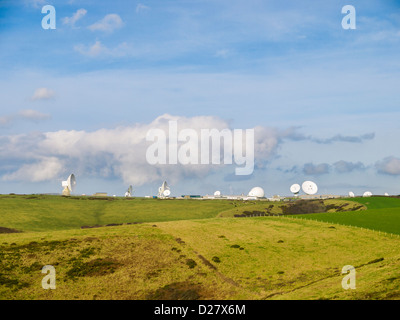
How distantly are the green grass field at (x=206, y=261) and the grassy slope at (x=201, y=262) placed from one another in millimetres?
184

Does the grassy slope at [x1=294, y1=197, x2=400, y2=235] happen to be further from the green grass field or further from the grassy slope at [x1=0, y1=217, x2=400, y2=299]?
the grassy slope at [x1=0, y1=217, x2=400, y2=299]

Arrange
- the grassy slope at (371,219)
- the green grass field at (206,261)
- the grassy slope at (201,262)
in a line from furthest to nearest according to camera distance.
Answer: the grassy slope at (371,219) → the green grass field at (206,261) → the grassy slope at (201,262)

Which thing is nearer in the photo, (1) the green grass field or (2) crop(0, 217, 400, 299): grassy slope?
(2) crop(0, 217, 400, 299): grassy slope

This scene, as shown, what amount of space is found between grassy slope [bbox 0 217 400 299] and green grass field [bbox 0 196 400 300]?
184 millimetres

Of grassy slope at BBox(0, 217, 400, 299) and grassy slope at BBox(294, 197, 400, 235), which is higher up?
grassy slope at BBox(294, 197, 400, 235)

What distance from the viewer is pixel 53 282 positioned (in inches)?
3004

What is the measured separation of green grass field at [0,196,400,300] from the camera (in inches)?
2795

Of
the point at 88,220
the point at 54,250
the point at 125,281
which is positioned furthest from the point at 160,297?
the point at 88,220

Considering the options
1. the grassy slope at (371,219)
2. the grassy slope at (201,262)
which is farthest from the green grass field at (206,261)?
the grassy slope at (371,219)

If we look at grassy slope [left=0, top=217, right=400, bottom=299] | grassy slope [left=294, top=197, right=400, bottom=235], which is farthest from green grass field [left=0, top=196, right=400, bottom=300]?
grassy slope [left=294, top=197, right=400, bottom=235]

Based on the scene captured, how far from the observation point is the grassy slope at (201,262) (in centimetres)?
7088

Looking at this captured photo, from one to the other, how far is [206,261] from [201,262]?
1.27 m

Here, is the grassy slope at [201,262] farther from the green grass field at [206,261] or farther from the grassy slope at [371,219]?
the grassy slope at [371,219]
